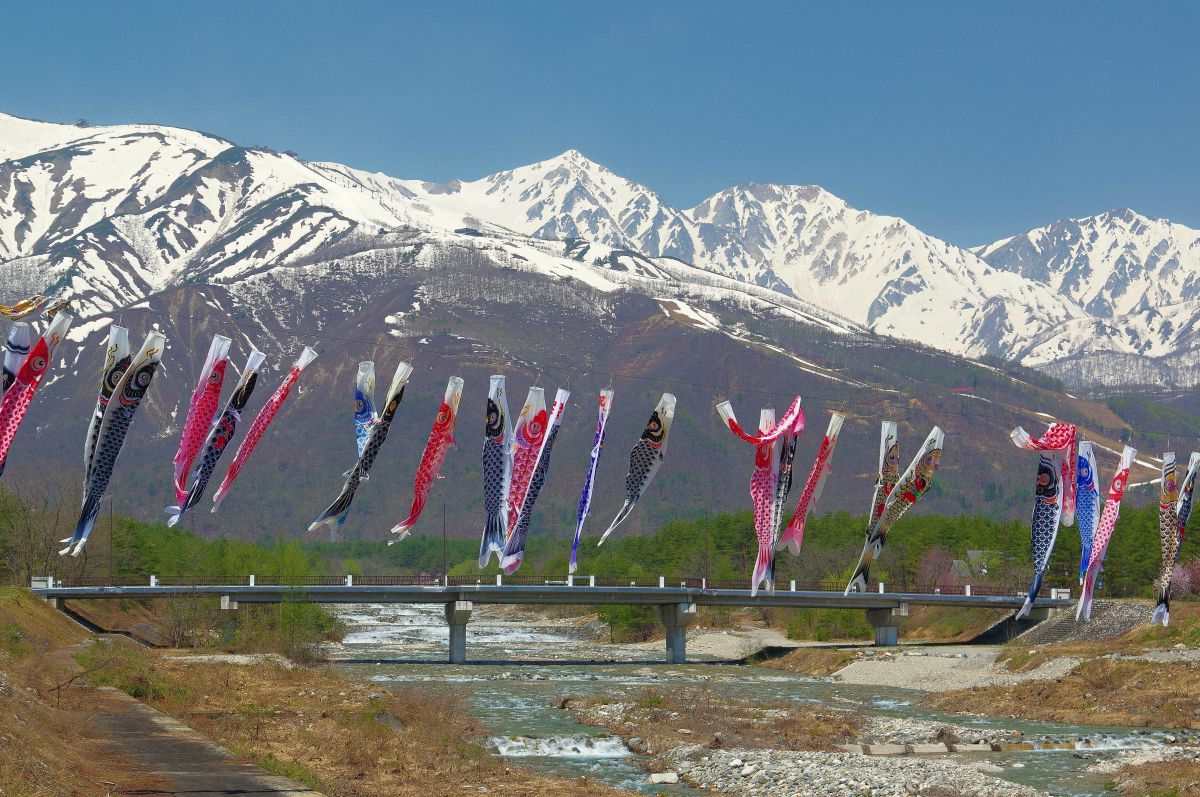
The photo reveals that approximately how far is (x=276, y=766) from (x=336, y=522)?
44.4m

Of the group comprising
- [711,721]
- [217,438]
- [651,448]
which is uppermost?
[651,448]

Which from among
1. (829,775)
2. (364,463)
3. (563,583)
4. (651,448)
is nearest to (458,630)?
(563,583)

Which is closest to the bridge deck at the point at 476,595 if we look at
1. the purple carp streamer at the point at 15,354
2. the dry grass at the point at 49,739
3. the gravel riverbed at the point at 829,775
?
the purple carp streamer at the point at 15,354

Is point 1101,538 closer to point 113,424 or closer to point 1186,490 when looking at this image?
point 1186,490

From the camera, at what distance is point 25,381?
79375 mm

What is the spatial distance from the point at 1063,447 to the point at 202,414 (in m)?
47.2

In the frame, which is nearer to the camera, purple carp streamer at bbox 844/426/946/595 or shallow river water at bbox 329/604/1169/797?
shallow river water at bbox 329/604/1169/797

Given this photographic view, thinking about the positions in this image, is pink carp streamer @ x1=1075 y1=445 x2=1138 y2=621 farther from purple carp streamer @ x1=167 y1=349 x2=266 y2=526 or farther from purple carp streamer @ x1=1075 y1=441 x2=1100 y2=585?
purple carp streamer @ x1=167 y1=349 x2=266 y2=526

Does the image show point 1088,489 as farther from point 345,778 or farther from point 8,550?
point 8,550

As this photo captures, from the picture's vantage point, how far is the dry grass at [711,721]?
222ft

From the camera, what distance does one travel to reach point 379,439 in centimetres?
8812

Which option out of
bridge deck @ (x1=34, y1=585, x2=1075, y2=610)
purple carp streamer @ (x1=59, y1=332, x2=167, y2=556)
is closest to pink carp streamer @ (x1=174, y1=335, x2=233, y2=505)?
purple carp streamer @ (x1=59, y1=332, x2=167, y2=556)

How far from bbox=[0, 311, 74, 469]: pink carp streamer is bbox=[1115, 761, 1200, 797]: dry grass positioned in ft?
170

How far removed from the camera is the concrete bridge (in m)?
123
